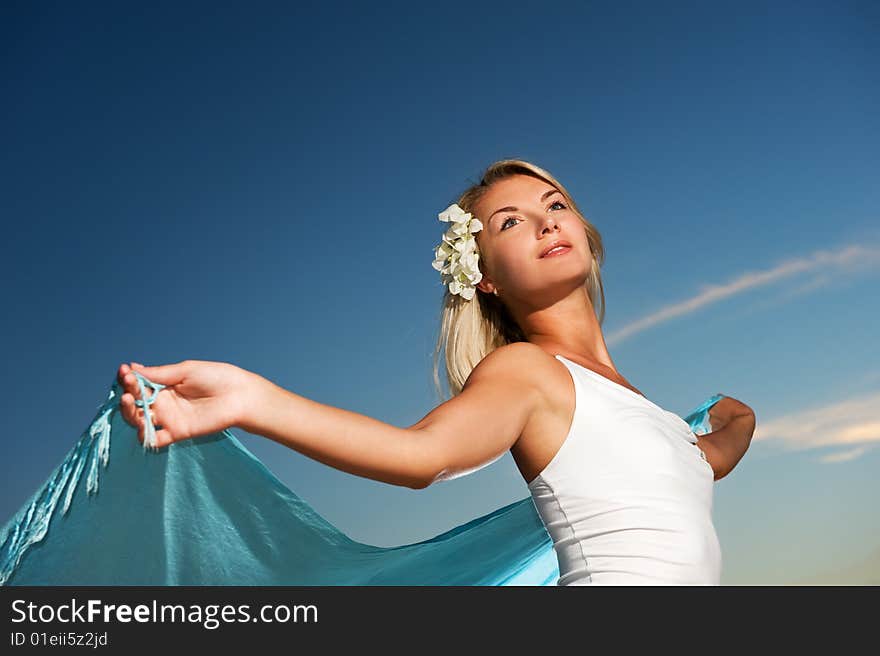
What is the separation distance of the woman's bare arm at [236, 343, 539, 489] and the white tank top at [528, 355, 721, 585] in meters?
0.13

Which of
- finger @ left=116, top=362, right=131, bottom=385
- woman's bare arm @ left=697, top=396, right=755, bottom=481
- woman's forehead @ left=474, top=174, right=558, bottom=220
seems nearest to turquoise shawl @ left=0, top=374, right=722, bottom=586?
finger @ left=116, top=362, right=131, bottom=385

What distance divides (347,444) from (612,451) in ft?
1.83

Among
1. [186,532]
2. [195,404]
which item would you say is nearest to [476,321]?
[186,532]

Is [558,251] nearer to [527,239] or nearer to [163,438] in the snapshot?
[527,239]

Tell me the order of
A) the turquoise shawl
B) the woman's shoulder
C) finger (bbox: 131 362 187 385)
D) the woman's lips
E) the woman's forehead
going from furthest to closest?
the woman's forehead
the woman's lips
the turquoise shawl
the woman's shoulder
finger (bbox: 131 362 187 385)

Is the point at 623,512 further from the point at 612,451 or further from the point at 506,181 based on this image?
the point at 506,181

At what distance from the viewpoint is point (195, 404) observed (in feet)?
2.88

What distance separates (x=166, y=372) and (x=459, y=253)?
102 centimetres

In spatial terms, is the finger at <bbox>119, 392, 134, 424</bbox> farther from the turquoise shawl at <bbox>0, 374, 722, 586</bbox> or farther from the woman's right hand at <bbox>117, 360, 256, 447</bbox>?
the turquoise shawl at <bbox>0, 374, 722, 586</bbox>

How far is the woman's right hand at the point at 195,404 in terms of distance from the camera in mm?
863

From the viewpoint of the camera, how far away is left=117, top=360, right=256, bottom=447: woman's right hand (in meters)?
0.86

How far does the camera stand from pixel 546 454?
1.33 meters

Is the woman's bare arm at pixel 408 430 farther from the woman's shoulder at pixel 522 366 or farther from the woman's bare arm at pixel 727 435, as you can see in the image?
the woman's bare arm at pixel 727 435
